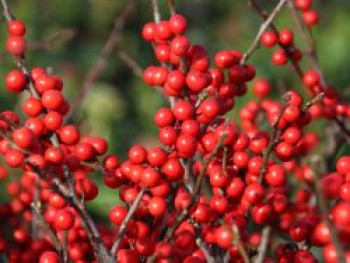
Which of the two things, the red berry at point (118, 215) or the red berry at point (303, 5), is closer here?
the red berry at point (118, 215)

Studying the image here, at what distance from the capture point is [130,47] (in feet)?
13.5

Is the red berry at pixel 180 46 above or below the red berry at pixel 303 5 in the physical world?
above

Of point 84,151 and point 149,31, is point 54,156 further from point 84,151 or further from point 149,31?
point 149,31

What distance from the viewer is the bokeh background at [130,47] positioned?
3322 millimetres

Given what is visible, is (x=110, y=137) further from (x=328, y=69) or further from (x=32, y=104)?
(x=32, y=104)

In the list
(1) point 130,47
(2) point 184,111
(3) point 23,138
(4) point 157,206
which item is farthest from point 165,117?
(1) point 130,47

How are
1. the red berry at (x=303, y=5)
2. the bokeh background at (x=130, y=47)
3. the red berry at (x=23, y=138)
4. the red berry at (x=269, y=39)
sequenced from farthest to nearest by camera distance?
the bokeh background at (x=130, y=47), the red berry at (x=303, y=5), the red berry at (x=269, y=39), the red berry at (x=23, y=138)

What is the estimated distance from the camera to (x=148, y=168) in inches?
37.9

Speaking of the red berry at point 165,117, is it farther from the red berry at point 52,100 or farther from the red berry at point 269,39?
the red berry at point 269,39

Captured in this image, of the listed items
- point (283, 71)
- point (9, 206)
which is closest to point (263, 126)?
point (9, 206)

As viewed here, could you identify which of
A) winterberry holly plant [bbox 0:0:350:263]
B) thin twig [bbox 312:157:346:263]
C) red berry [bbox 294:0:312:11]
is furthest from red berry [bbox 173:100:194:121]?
red berry [bbox 294:0:312:11]

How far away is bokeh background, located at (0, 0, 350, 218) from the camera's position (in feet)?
10.9

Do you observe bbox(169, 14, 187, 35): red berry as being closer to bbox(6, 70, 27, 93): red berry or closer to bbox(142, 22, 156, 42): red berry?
bbox(142, 22, 156, 42): red berry

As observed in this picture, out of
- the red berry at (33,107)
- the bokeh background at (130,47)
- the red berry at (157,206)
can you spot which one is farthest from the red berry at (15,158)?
the bokeh background at (130,47)
